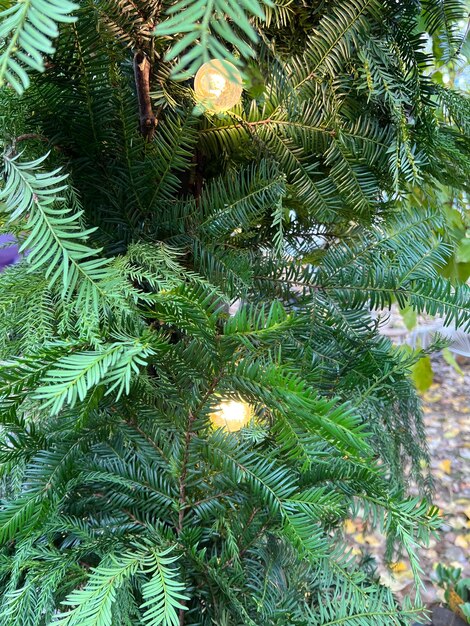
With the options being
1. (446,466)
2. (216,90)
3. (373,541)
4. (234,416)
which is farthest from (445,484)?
(216,90)

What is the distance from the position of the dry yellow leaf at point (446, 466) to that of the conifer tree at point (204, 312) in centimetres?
131

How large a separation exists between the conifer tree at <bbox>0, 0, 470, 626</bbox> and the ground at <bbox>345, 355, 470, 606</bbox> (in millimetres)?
630

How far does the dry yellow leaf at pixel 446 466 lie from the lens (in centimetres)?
152

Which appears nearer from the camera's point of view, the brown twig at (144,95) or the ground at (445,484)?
the brown twig at (144,95)

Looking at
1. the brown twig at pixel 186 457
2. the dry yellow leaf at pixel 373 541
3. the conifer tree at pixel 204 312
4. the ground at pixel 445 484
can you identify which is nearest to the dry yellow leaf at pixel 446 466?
the ground at pixel 445 484

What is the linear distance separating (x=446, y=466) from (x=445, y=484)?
0.07m

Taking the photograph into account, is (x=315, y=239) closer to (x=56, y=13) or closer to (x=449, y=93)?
(x=449, y=93)

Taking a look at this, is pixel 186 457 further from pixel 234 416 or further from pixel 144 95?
pixel 144 95

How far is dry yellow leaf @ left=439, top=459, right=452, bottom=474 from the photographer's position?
4.97ft

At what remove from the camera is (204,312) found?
A: 23 centimetres

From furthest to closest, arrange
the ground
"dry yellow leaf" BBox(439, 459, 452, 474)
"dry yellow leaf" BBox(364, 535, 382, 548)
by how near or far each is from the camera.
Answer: "dry yellow leaf" BBox(439, 459, 452, 474)
"dry yellow leaf" BBox(364, 535, 382, 548)
the ground

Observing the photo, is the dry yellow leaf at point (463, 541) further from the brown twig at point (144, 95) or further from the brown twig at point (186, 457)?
the brown twig at point (144, 95)

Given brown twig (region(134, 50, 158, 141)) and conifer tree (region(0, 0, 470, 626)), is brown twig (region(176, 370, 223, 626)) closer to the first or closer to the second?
conifer tree (region(0, 0, 470, 626))

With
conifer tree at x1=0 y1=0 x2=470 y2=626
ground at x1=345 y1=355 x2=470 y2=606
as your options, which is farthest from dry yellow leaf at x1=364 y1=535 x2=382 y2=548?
conifer tree at x1=0 y1=0 x2=470 y2=626
